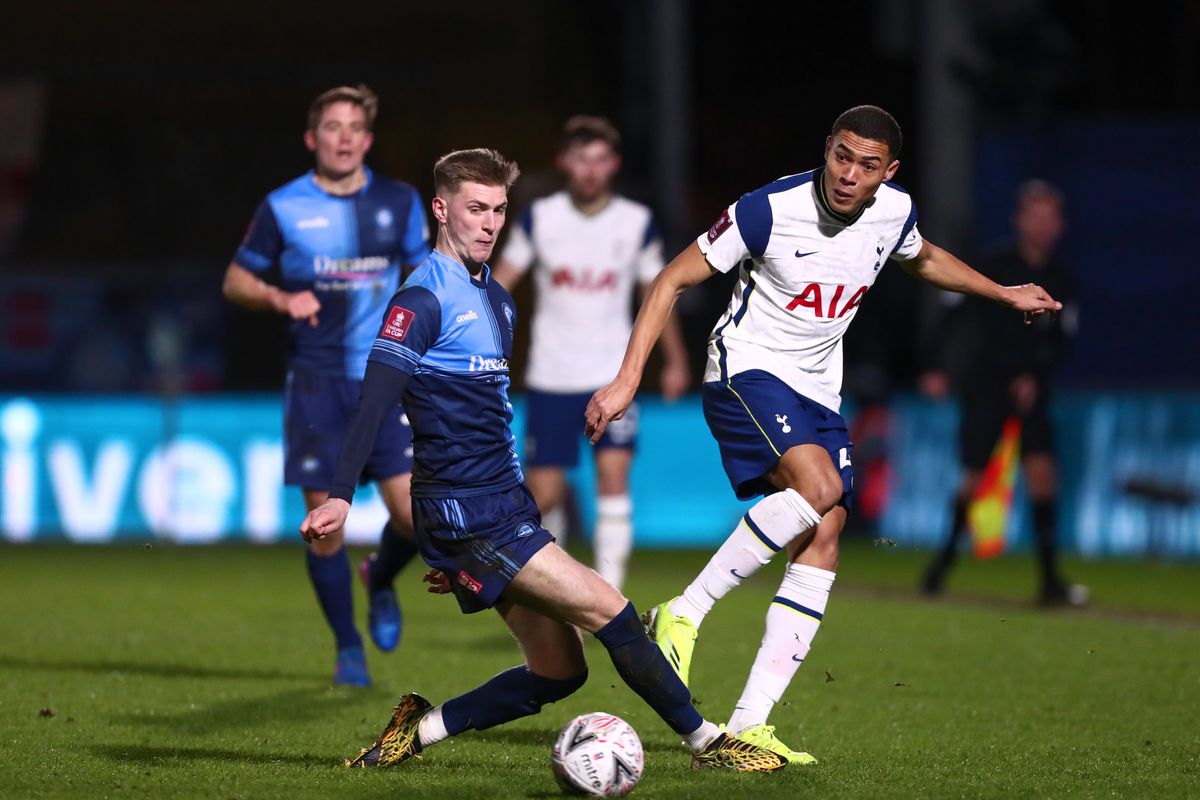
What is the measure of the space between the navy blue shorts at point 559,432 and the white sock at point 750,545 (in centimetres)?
278

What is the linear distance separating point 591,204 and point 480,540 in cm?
400

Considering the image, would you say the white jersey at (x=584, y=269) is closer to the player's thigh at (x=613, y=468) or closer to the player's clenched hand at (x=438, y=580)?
the player's thigh at (x=613, y=468)

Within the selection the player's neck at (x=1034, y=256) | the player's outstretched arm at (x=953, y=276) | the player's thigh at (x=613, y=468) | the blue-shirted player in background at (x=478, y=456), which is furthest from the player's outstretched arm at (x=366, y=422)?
the player's neck at (x=1034, y=256)

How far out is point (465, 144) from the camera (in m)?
20.4

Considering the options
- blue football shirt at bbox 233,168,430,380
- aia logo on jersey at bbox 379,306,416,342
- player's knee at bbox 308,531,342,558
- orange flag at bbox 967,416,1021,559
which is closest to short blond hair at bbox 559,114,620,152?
blue football shirt at bbox 233,168,430,380

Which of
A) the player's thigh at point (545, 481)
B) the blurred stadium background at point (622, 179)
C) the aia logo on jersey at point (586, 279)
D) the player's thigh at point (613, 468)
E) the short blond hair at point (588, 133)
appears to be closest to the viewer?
the short blond hair at point (588, 133)

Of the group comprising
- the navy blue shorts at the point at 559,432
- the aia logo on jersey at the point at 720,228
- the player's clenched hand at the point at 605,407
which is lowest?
the navy blue shorts at the point at 559,432

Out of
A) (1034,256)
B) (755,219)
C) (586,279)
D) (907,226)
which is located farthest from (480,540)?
(1034,256)

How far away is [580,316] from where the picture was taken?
908 cm

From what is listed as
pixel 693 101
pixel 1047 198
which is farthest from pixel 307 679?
pixel 693 101

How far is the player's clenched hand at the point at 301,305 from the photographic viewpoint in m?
7.05

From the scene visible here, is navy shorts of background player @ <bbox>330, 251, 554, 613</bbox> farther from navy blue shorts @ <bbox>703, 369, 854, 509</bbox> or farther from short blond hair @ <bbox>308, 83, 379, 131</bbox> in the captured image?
short blond hair @ <bbox>308, 83, 379, 131</bbox>

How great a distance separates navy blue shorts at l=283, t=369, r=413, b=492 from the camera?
745 centimetres

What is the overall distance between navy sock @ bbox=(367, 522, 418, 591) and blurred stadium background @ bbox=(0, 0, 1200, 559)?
6651 mm
